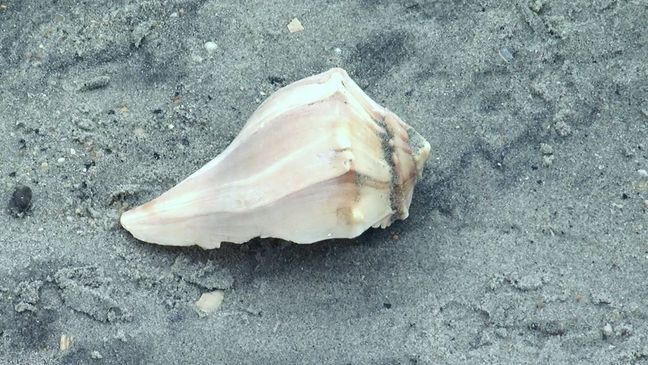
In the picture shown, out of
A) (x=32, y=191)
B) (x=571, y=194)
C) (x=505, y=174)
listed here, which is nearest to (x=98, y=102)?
(x=32, y=191)

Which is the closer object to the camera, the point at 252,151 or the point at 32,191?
the point at 252,151

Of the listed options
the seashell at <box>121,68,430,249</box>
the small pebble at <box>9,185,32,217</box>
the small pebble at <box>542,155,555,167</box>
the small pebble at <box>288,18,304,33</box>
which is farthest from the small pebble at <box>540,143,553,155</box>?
the small pebble at <box>9,185,32,217</box>

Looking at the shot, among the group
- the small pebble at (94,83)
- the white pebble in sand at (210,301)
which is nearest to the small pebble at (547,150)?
the white pebble in sand at (210,301)

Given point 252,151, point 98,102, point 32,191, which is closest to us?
point 252,151

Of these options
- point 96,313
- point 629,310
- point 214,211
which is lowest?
point 629,310

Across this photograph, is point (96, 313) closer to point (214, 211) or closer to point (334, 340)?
point (214, 211)

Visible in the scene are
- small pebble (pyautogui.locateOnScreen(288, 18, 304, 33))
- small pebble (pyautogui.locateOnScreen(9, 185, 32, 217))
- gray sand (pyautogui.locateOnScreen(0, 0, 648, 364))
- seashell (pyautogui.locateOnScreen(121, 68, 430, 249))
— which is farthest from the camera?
small pebble (pyautogui.locateOnScreen(288, 18, 304, 33))

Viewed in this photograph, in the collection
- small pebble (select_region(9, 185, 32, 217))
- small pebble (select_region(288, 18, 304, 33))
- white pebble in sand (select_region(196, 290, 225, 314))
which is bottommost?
white pebble in sand (select_region(196, 290, 225, 314))

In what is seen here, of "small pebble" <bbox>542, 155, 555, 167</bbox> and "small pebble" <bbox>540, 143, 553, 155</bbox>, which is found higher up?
"small pebble" <bbox>540, 143, 553, 155</bbox>

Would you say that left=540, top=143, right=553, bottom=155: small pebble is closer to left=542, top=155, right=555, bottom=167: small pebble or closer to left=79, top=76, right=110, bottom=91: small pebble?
left=542, top=155, right=555, bottom=167: small pebble
